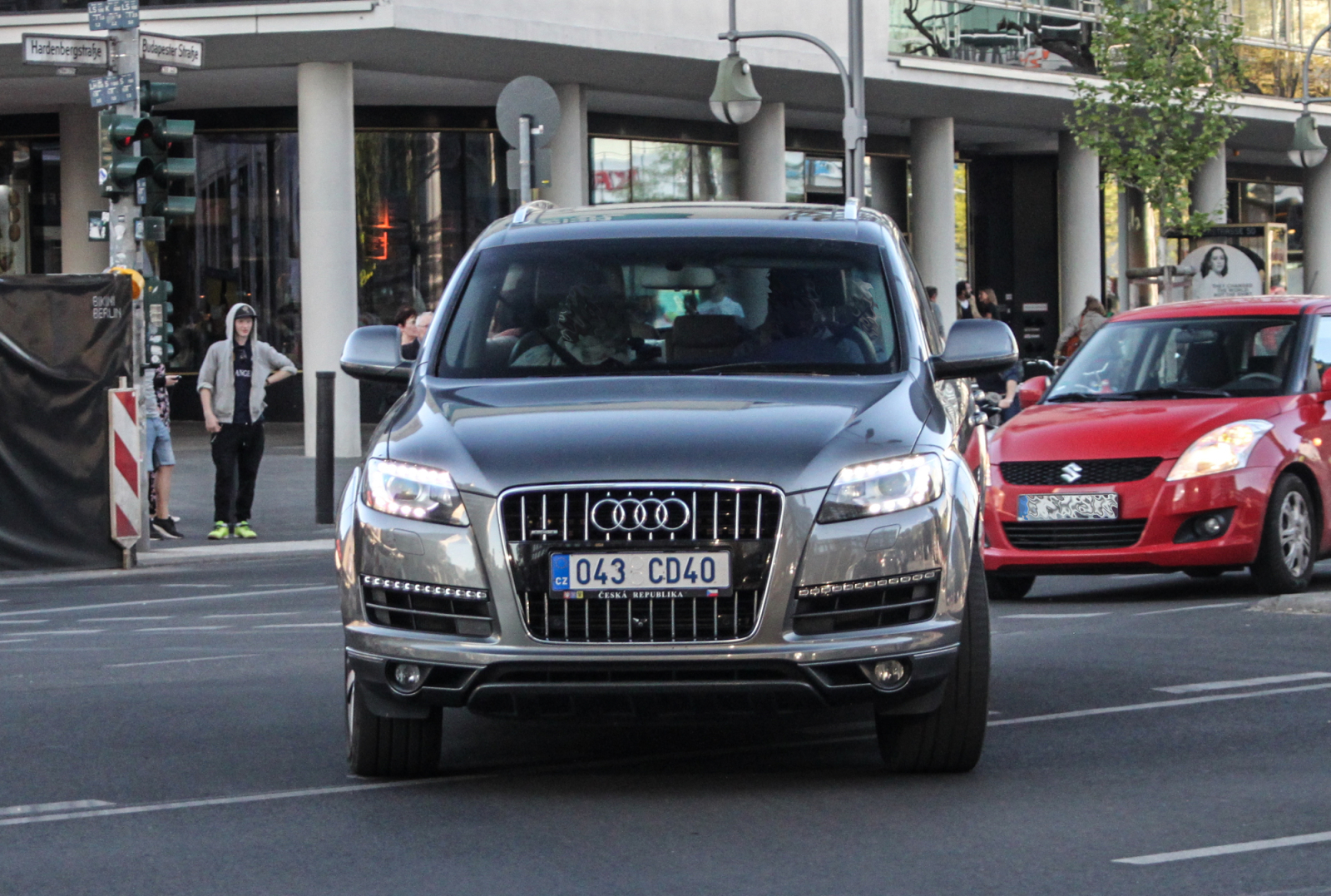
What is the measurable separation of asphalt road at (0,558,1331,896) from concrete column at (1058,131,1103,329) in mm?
31795

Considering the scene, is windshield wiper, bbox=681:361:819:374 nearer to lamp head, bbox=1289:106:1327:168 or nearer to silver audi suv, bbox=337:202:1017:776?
silver audi suv, bbox=337:202:1017:776

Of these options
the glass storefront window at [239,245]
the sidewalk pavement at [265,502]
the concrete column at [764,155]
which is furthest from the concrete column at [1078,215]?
the sidewalk pavement at [265,502]

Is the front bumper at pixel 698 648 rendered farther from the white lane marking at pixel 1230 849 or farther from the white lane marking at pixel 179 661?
the white lane marking at pixel 179 661

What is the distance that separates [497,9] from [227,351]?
10637 millimetres

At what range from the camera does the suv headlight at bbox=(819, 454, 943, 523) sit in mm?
6398

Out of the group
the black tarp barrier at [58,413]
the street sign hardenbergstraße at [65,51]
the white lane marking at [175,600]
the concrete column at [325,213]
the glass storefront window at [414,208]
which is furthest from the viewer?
the glass storefront window at [414,208]

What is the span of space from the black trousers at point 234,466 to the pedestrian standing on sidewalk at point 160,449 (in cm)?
39

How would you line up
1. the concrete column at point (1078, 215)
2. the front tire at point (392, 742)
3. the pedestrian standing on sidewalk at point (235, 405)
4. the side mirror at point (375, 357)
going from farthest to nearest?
the concrete column at point (1078, 215), the pedestrian standing on sidewalk at point (235, 405), the side mirror at point (375, 357), the front tire at point (392, 742)

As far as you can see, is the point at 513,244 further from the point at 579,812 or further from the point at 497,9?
the point at 497,9

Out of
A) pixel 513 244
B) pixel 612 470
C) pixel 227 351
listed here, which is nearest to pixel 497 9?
pixel 227 351

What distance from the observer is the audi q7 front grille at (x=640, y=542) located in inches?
248

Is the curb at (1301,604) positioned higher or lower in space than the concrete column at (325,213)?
lower

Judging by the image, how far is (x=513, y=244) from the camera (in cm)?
791

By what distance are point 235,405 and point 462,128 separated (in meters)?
16.2
